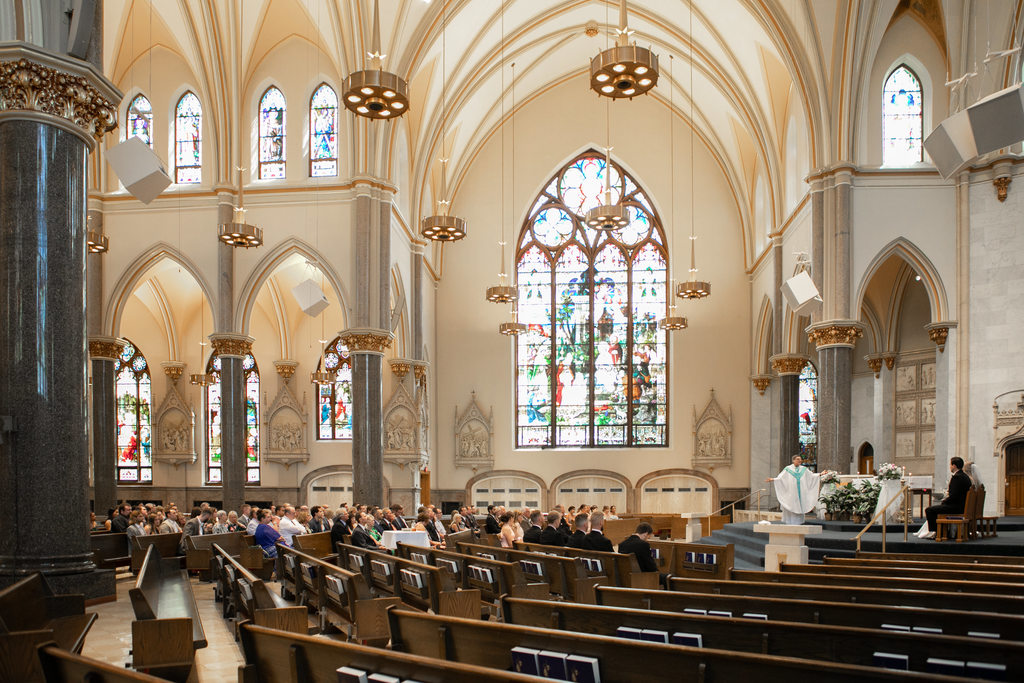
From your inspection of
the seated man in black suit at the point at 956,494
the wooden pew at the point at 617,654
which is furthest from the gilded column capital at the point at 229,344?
the wooden pew at the point at 617,654

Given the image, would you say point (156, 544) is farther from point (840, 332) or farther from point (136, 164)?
point (840, 332)

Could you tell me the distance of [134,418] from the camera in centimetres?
2845

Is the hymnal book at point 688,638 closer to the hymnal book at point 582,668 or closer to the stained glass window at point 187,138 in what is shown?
the hymnal book at point 582,668

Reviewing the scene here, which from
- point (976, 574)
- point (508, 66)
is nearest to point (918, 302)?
point (508, 66)

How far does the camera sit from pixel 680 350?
29.6m

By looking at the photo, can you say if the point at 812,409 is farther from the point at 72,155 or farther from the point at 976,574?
the point at 72,155

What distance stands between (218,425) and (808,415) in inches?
705

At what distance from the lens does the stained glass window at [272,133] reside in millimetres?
22578

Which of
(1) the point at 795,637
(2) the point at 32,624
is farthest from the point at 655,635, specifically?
(2) the point at 32,624

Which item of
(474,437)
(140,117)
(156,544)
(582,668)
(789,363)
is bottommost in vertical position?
(156,544)

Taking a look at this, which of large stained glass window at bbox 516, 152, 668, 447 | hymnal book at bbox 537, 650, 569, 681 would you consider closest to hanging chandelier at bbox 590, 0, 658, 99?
hymnal book at bbox 537, 650, 569, 681

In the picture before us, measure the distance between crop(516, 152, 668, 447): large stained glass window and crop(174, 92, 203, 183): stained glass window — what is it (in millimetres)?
11329

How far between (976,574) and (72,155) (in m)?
8.75

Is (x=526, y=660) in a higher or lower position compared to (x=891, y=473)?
higher
